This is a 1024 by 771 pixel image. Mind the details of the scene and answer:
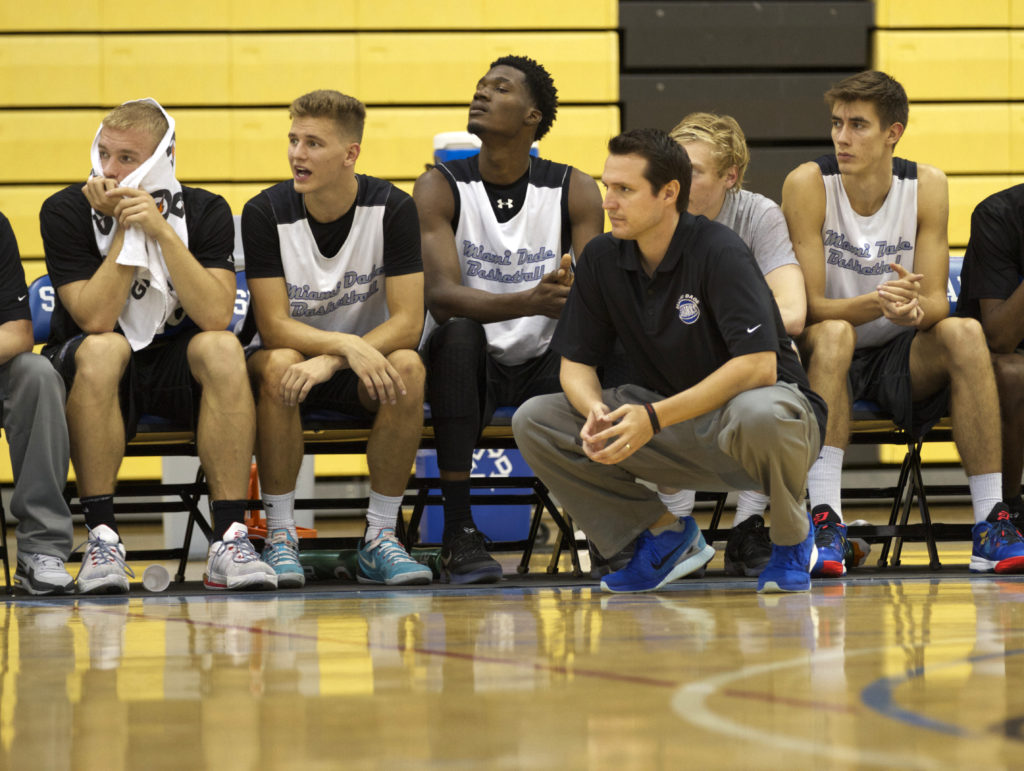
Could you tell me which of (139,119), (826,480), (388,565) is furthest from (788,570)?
(139,119)

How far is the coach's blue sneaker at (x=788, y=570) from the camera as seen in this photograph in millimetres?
2965

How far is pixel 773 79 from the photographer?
22.7 ft

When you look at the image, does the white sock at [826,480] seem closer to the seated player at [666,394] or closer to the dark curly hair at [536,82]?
the seated player at [666,394]

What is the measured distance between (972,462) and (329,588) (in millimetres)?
1757

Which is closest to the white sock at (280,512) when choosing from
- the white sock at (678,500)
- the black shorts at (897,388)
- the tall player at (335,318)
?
the tall player at (335,318)

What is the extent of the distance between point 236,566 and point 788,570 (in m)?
1.33

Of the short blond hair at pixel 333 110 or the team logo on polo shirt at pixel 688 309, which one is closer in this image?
the team logo on polo shirt at pixel 688 309

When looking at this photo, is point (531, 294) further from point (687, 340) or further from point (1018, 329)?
point (1018, 329)

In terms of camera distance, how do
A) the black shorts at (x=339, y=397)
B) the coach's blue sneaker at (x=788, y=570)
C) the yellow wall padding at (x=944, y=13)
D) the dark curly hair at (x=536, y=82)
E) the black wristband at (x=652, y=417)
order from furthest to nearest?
the yellow wall padding at (x=944, y=13), the dark curly hair at (x=536, y=82), the black shorts at (x=339, y=397), the coach's blue sneaker at (x=788, y=570), the black wristband at (x=652, y=417)

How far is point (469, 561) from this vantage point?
11.0ft

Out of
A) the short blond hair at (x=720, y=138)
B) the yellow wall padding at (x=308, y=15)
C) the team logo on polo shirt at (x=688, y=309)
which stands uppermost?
the yellow wall padding at (x=308, y=15)

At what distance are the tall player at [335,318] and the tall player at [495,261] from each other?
111mm

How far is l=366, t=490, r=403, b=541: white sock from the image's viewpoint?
347 cm

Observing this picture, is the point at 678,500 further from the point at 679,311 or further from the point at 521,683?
the point at 521,683
